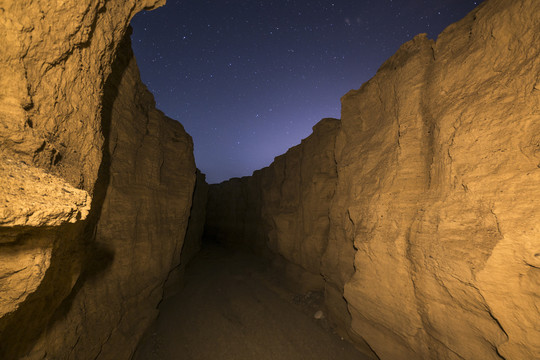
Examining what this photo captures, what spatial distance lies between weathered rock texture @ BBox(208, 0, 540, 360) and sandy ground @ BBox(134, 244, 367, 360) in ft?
4.74

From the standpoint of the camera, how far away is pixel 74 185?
2.24 m

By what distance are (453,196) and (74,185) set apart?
17.2 feet

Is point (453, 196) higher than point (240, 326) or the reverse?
higher

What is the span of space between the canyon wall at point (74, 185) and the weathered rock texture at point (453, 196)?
466 cm

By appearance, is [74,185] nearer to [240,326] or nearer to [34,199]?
[34,199]

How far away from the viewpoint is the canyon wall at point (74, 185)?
55.4 inches

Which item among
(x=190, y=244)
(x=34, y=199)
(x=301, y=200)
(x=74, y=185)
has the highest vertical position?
(x=301, y=200)

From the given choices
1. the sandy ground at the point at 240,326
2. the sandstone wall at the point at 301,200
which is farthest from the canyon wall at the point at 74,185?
the sandstone wall at the point at 301,200

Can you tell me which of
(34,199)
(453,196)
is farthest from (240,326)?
(34,199)

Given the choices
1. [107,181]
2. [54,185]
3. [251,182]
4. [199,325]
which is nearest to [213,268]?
[199,325]

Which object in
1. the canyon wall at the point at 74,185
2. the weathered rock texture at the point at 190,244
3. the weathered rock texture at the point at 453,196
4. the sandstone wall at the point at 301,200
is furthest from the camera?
the sandstone wall at the point at 301,200

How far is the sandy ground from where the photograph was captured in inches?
206

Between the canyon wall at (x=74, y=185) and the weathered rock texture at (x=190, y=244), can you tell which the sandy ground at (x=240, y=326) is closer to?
the weathered rock texture at (x=190, y=244)

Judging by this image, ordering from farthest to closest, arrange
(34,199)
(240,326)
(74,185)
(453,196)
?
(240,326) → (453,196) → (74,185) → (34,199)
